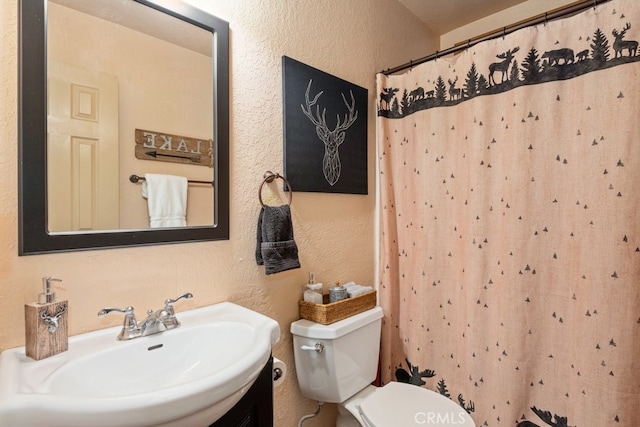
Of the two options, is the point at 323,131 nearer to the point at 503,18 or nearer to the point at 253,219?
the point at 253,219

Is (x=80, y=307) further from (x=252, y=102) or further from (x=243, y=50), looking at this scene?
(x=243, y=50)

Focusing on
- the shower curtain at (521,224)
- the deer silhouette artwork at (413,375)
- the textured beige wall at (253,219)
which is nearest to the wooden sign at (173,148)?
the textured beige wall at (253,219)

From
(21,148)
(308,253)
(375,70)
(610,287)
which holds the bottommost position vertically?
(610,287)

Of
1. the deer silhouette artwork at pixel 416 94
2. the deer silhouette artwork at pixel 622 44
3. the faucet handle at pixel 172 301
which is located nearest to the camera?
the faucet handle at pixel 172 301

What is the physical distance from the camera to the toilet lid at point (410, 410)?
1.27 meters

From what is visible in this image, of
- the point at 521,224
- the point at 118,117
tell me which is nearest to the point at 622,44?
the point at 521,224

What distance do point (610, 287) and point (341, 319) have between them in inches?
39.3

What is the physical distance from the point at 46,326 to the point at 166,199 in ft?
1.49

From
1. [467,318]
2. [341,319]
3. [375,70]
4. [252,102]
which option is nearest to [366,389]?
[341,319]

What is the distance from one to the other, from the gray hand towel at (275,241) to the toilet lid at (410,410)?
66cm

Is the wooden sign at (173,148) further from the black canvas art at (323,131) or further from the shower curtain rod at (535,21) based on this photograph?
the shower curtain rod at (535,21)

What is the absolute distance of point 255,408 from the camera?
898 millimetres

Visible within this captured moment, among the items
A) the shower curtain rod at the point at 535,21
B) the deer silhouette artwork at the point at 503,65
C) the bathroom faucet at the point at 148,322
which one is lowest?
the bathroom faucet at the point at 148,322

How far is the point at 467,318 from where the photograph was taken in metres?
1.54
